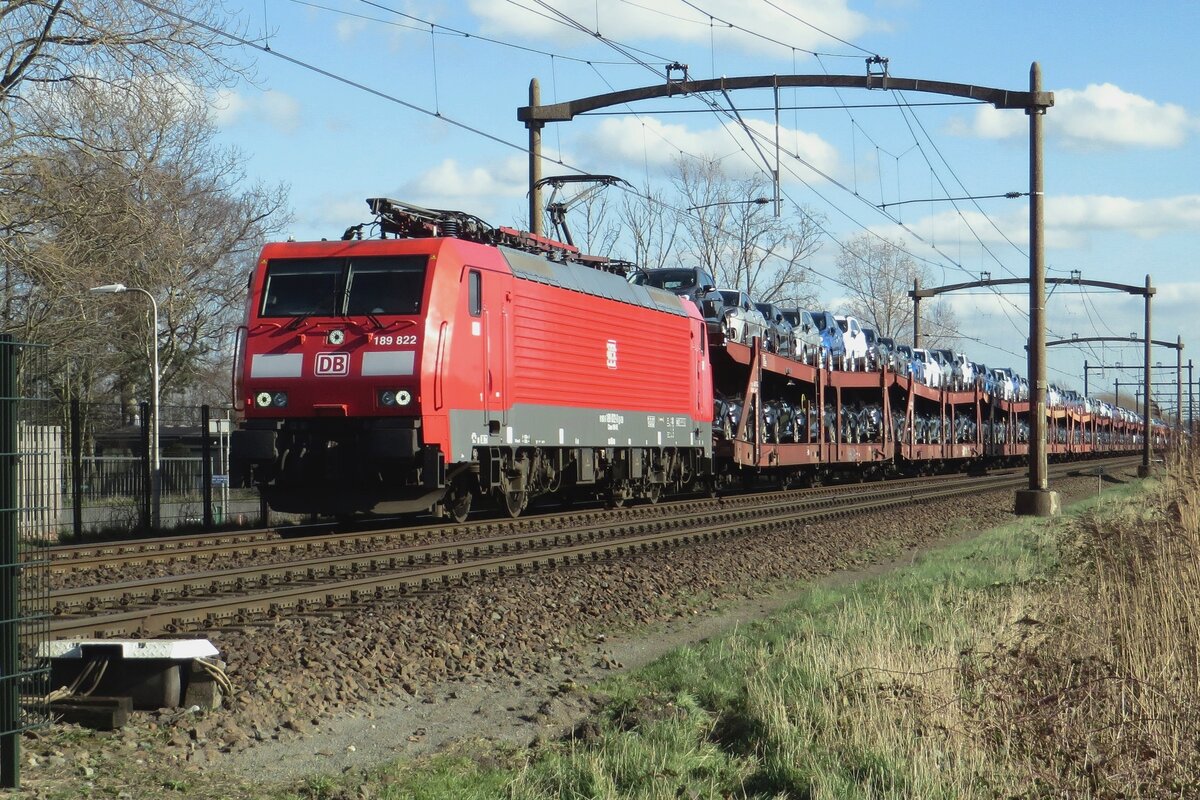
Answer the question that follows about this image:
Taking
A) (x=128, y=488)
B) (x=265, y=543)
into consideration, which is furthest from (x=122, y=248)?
(x=265, y=543)

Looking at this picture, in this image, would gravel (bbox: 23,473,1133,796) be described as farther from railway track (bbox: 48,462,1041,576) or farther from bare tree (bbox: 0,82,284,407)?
bare tree (bbox: 0,82,284,407)

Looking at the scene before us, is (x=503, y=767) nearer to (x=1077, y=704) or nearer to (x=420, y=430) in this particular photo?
(x=1077, y=704)

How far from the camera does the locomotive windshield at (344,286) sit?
16125mm

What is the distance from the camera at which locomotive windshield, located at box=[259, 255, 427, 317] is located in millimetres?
16125

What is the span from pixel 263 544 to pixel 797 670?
8.01m

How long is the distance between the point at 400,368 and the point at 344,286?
57.7 inches

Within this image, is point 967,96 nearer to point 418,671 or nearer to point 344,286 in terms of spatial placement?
point 344,286

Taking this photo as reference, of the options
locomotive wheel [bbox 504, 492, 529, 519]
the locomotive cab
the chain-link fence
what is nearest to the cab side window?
the locomotive cab

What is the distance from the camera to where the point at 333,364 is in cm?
1608

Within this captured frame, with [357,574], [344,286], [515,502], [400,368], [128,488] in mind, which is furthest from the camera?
[128,488]

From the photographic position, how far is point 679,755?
691 cm

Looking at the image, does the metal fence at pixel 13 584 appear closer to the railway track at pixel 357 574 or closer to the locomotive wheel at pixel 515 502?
the railway track at pixel 357 574

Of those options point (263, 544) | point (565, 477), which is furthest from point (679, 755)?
point (565, 477)

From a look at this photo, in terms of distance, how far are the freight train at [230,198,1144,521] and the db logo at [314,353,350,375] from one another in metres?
0.02
